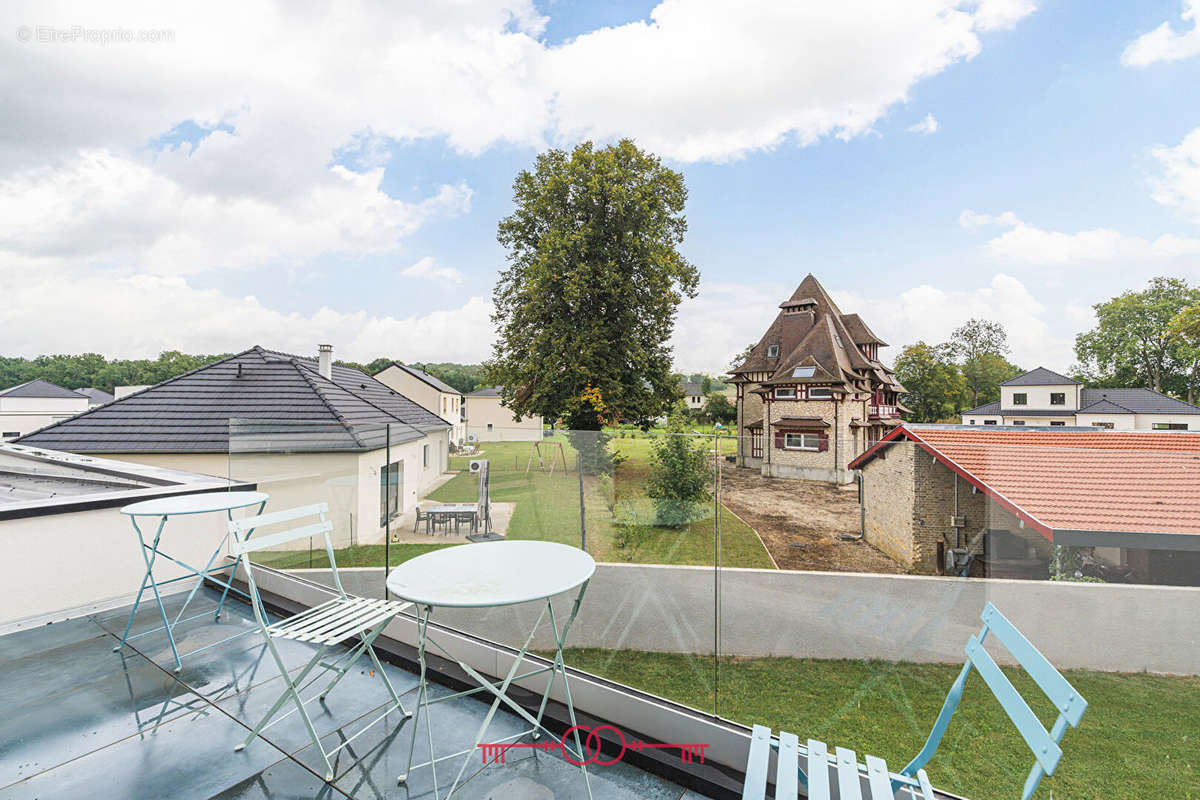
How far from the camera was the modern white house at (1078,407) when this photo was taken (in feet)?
78.1

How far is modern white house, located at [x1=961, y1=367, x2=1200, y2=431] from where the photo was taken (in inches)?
938

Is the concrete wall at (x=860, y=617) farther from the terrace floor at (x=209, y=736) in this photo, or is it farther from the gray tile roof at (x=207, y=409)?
the gray tile roof at (x=207, y=409)

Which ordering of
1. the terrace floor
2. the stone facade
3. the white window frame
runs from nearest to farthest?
the terrace floor → the stone facade → the white window frame

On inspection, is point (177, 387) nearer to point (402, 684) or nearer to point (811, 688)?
point (402, 684)

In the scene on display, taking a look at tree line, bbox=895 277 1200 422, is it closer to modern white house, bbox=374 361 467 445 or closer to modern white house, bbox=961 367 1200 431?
modern white house, bbox=961 367 1200 431

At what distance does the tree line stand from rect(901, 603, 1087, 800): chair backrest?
3995 cm

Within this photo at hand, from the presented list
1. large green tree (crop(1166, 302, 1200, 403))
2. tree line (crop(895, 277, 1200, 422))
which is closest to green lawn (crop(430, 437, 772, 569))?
large green tree (crop(1166, 302, 1200, 403))

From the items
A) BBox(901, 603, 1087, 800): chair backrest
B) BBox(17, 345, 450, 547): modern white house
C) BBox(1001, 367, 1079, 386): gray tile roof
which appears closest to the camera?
BBox(901, 603, 1087, 800): chair backrest

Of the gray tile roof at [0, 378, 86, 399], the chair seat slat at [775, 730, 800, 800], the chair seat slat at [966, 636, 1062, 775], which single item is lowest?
the chair seat slat at [775, 730, 800, 800]

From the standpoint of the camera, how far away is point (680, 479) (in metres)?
2.58

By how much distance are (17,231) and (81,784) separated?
44.8 m

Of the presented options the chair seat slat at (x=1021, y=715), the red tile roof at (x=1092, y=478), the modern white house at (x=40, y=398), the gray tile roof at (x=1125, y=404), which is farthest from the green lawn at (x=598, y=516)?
the modern white house at (x=40, y=398)

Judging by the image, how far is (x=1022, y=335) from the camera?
141 ft

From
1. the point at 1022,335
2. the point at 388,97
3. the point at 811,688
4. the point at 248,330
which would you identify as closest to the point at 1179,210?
the point at 1022,335
